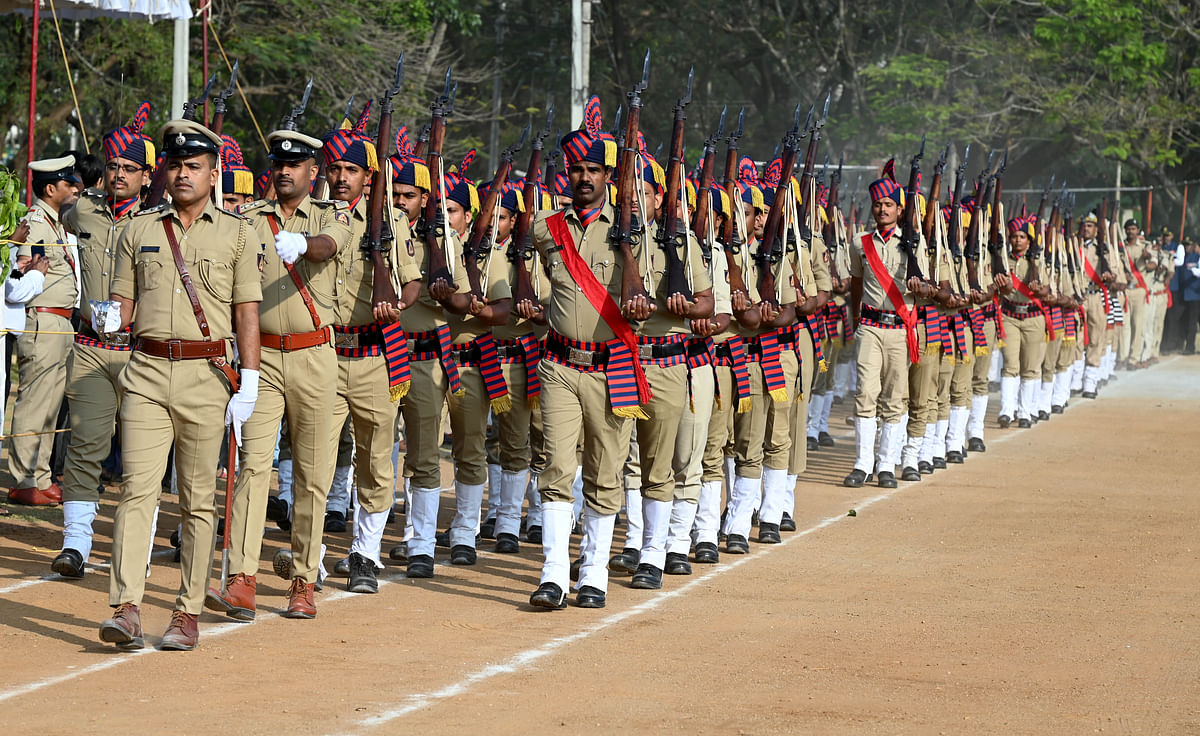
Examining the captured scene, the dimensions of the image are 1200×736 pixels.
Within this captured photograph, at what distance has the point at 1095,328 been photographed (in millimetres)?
23203

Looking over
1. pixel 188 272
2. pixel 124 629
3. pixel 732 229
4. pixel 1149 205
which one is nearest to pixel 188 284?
pixel 188 272

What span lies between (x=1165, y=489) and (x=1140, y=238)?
13771mm

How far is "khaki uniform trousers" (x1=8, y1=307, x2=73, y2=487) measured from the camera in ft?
36.7

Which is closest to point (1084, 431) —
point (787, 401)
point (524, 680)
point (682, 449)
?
point (787, 401)

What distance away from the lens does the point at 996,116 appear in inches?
1398

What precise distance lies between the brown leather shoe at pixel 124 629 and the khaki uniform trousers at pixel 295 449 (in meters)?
0.89

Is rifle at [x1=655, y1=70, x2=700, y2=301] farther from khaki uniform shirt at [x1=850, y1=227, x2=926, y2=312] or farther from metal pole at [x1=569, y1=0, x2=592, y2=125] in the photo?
metal pole at [x1=569, y1=0, x2=592, y2=125]

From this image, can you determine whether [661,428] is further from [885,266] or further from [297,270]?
[885,266]

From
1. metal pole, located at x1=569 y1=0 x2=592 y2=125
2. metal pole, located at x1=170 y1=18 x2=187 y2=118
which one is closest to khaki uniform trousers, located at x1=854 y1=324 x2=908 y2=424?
metal pole, located at x1=170 y1=18 x2=187 y2=118

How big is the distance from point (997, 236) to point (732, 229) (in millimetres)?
7172

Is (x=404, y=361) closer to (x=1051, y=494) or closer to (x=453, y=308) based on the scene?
(x=453, y=308)

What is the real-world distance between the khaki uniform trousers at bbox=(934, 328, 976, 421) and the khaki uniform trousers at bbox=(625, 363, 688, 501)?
6166 mm

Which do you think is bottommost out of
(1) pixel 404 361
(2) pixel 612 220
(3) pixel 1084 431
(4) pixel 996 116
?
(3) pixel 1084 431

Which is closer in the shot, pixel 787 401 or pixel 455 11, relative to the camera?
pixel 787 401
